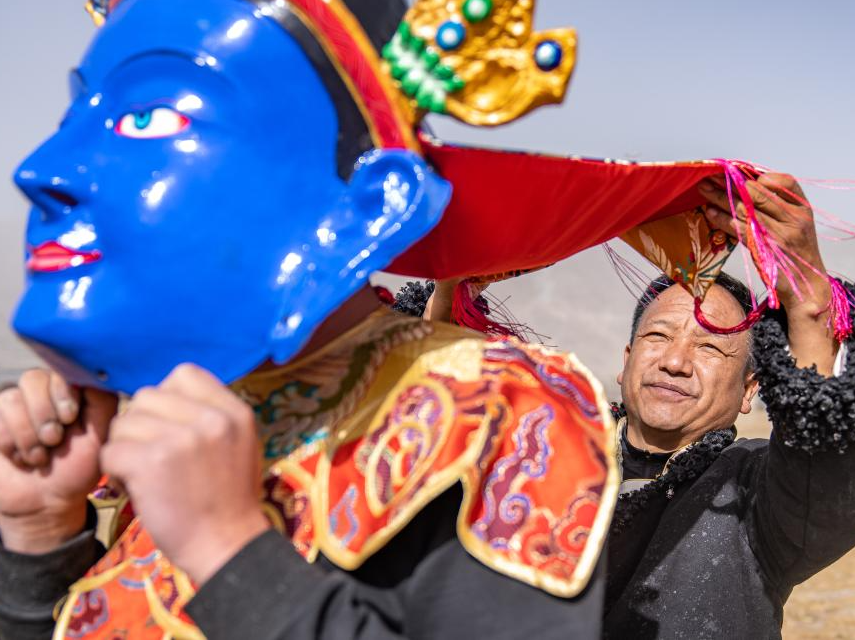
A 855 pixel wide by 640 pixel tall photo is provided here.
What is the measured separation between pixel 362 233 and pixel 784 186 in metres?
0.86

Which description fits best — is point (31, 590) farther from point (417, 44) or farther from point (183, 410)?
point (417, 44)

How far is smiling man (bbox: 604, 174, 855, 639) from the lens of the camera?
1.76 meters

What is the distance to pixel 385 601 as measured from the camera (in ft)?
3.98

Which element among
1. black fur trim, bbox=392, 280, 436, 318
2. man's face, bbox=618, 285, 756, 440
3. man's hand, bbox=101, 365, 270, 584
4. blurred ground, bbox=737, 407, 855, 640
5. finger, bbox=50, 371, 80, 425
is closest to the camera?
man's hand, bbox=101, 365, 270, 584

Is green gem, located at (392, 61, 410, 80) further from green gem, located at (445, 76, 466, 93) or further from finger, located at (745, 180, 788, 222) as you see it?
finger, located at (745, 180, 788, 222)

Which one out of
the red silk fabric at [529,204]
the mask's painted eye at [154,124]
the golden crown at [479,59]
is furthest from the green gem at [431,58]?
the mask's painted eye at [154,124]

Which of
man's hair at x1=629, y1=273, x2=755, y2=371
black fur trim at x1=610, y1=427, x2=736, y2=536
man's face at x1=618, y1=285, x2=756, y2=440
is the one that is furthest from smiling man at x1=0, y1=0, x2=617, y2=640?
man's face at x1=618, y1=285, x2=756, y2=440

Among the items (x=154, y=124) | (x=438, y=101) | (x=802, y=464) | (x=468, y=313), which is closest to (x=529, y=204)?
(x=438, y=101)

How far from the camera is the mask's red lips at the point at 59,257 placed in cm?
121

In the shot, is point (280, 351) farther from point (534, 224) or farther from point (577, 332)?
point (577, 332)

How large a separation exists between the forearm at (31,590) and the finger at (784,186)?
4.34 ft

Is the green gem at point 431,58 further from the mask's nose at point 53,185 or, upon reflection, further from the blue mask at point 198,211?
the mask's nose at point 53,185

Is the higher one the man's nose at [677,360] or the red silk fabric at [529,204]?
the red silk fabric at [529,204]

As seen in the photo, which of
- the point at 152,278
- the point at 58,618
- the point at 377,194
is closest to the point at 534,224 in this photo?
the point at 377,194
